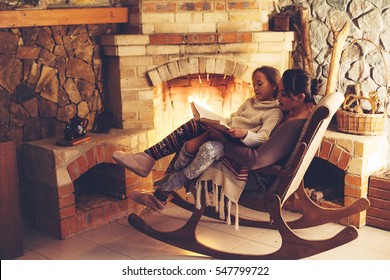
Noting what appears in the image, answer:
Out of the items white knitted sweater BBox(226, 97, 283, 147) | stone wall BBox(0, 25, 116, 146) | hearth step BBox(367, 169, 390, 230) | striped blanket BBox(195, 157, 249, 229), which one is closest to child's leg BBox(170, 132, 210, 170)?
striped blanket BBox(195, 157, 249, 229)

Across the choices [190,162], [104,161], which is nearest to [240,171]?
[190,162]

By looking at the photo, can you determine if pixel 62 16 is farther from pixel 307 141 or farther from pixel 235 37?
pixel 307 141

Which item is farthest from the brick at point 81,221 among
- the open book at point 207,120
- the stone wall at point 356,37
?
the stone wall at point 356,37

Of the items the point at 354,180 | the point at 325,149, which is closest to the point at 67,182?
the point at 325,149

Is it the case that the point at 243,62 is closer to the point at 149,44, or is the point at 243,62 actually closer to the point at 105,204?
the point at 149,44

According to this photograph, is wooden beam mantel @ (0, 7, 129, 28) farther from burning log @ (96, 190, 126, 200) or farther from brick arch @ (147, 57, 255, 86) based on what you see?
burning log @ (96, 190, 126, 200)

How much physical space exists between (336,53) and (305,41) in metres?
0.29

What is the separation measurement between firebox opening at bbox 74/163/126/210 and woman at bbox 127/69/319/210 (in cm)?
107

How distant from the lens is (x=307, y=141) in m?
2.62

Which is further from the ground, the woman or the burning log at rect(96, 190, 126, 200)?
the woman

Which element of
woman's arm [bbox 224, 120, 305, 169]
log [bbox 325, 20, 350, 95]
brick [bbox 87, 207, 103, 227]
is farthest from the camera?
log [bbox 325, 20, 350, 95]

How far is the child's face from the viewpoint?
304cm

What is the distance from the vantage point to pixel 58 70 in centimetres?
358

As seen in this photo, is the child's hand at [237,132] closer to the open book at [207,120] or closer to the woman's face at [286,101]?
the open book at [207,120]
